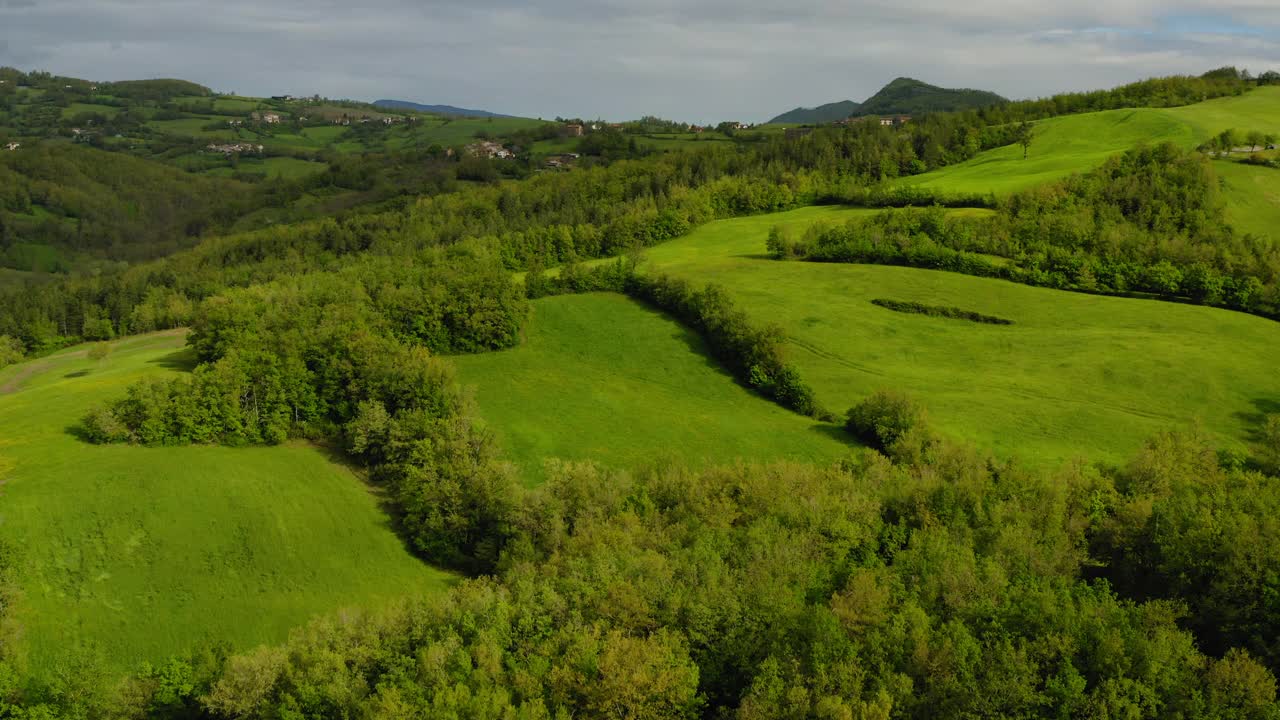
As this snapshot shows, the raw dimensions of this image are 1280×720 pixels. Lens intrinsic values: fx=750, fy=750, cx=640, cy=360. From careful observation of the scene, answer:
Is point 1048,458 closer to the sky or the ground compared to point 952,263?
closer to the ground

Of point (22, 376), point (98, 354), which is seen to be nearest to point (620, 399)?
point (98, 354)

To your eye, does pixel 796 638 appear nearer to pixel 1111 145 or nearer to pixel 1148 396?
pixel 1148 396

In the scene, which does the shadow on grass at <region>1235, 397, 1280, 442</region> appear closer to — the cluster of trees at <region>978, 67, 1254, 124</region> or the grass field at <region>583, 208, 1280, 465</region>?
the grass field at <region>583, 208, 1280, 465</region>

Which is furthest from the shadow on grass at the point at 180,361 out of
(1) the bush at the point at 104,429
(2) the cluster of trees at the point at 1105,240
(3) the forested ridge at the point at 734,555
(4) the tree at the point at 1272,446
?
(4) the tree at the point at 1272,446

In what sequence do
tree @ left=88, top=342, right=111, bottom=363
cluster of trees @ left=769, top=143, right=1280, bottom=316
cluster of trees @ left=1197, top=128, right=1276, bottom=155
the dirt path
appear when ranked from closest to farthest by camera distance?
cluster of trees @ left=769, top=143, right=1280, bottom=316
the dirt path
tree @ left=88, top=342, right=111, bottom=363
cluster of trees @ left=1197, top=128, right=1276, bottom=155

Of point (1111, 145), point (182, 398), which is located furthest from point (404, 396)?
point (1111, 145)

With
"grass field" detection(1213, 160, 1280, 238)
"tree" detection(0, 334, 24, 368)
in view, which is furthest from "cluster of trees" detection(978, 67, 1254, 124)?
"tree" detection(0, 334, 24, 368)

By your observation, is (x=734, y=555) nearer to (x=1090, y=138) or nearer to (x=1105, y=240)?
(x=1105, y=240)
